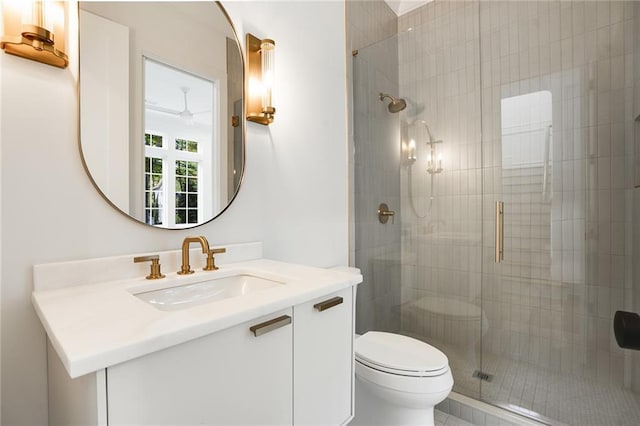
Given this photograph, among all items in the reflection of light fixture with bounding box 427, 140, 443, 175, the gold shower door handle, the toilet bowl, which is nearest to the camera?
the toilet bowl

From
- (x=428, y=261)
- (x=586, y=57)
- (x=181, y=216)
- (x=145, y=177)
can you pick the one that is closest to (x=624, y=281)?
(x=428, y=261)

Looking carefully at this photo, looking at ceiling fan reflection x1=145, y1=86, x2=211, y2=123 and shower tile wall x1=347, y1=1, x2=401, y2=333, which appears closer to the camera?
ceiling fan reflection x1=145, y1=86, x2=211, y2=123

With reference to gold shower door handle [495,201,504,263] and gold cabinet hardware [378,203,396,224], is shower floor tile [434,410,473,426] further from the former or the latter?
gold cabinet hardware [378,203,396,224]

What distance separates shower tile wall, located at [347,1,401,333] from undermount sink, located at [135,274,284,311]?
1.10m

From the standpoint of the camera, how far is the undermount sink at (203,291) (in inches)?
37.6

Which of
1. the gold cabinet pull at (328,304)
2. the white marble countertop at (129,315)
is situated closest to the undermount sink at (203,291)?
the white marble countertop at (129,315)

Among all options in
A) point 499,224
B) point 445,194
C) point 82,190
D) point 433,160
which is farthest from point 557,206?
point 82,190

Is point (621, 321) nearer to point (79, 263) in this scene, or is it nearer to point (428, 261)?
point (428, 261)

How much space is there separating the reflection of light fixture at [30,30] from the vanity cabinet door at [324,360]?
95 cm

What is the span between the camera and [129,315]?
2.10ft

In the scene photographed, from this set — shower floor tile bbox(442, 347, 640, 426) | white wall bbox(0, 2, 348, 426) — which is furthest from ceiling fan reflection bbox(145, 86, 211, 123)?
shower floor tile bbox(442, 347, 640, 426)

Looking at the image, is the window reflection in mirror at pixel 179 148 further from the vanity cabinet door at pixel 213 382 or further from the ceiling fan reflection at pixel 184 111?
the vanity cabinet door at pixel 213 382

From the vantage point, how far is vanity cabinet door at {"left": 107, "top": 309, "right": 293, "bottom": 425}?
0.54m

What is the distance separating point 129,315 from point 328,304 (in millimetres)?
498
